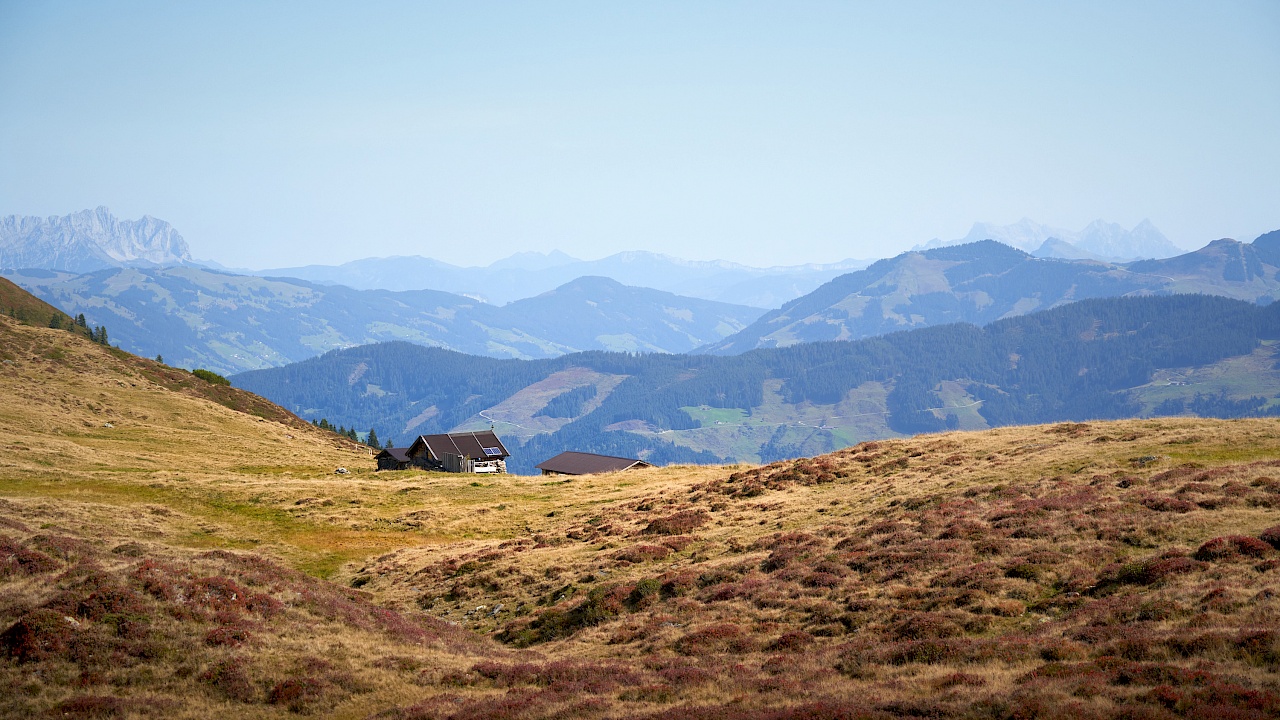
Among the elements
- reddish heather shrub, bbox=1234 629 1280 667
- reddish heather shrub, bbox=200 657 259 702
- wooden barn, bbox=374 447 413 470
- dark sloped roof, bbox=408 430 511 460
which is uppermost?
reddish heather shrub, bbox=1234 629 1280 667

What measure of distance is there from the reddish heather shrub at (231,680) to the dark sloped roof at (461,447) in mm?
80034

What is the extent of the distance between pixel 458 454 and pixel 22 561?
7394 cm

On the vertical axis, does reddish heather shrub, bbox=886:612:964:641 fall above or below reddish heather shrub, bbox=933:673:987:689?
below

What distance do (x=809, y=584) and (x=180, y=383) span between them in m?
142

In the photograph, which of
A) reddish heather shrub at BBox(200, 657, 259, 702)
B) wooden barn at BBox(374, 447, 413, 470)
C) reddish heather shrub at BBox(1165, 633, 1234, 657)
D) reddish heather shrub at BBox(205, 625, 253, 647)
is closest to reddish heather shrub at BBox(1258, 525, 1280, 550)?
reddish heather shrub at BBox(1165, 633, 1234, 657)

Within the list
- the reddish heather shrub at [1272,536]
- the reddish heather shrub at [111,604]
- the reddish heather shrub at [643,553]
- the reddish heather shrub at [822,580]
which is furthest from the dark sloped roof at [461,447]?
the reddish heather shrub at [1272,536]

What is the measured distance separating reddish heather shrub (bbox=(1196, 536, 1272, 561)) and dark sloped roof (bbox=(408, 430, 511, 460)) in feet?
279

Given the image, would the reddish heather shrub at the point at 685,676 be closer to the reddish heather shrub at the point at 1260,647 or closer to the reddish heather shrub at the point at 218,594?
the reddish heather shrub at the point at 1260,647

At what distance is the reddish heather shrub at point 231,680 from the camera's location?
22438 millimetres

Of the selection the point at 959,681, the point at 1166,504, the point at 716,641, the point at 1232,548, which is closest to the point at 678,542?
the point at 716,641

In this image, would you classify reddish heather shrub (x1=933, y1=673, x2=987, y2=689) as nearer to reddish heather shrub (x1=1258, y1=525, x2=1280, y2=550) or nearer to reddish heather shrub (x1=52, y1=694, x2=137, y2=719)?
reddish heather shrub (x1=1258, y1=525, x2=1280, y2=550)

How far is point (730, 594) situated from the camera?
33000mm

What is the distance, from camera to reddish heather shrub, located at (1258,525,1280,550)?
84.7 ft

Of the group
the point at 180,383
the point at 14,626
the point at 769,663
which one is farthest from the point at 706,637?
the point at 180,383
